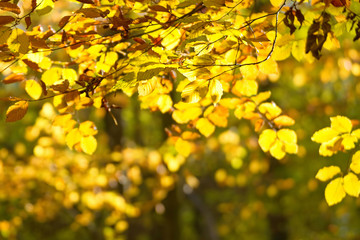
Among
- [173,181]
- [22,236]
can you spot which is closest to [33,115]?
[22,236]

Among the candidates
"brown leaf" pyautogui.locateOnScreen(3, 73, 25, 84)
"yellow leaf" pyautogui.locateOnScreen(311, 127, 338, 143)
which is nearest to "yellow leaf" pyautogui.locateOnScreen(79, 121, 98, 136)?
"brown leaf" pyautogui.locateOnScreen(3, 73, 25, 84)

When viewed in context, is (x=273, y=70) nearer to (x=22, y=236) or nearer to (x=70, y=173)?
(x=70, y=173)

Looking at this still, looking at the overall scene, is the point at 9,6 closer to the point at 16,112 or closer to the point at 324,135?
the point at 16,112

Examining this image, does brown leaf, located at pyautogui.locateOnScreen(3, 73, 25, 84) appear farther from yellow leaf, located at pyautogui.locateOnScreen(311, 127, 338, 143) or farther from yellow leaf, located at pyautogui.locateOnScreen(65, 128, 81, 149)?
yellow leaf, located at pyautogui.locateOnScreen(311, 127, 338, 143)

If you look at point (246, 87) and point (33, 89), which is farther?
point (246, 87)

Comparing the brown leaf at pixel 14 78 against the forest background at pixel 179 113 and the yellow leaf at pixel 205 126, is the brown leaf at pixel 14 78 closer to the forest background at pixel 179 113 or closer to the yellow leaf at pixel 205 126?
the forest background at pixel 179 113

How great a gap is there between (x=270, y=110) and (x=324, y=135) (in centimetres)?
41

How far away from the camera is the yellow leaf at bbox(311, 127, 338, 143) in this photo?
1906mm

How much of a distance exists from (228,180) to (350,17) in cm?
938

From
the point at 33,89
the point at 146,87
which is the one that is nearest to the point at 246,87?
the point at 146,87

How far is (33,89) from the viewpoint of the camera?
2088mm

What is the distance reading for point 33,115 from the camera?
41.5 feet

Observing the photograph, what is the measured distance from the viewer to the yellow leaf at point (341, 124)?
1898 mm

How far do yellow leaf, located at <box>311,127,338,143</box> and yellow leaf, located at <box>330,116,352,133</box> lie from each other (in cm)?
2
